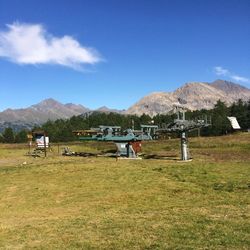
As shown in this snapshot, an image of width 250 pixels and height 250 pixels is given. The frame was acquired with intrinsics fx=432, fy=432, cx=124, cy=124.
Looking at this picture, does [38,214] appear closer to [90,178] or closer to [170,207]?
[170,207]

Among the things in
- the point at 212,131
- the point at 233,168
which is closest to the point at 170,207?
the point at 233,168

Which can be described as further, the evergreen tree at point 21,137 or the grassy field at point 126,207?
the evergreen tree at point 21,137

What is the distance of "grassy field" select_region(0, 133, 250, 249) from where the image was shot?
17.0 meters

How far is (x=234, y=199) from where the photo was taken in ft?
82.5

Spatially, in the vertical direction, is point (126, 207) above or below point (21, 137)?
below

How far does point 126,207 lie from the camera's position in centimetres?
2519

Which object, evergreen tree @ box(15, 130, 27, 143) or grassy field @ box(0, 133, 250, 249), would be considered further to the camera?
evergreen tree @ box(15, 130, 27, 143)

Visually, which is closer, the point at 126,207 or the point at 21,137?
the point at 126,207

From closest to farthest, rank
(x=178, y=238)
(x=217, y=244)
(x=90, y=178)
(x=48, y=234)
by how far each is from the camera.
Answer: (x=217, y=244), (x=178, y=238), (x=48, y=234), (x=90, y=178)

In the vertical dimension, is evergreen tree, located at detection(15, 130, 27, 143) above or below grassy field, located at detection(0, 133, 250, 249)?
above

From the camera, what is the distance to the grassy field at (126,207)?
16969 mm

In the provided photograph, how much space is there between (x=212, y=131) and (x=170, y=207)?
125 meters

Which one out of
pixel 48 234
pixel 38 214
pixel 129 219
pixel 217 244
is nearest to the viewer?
pixel 217 244

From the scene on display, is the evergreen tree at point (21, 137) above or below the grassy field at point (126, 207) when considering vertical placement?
above
